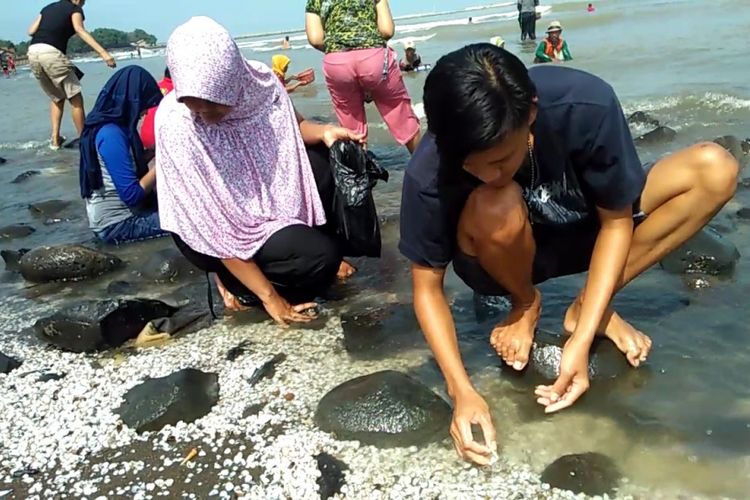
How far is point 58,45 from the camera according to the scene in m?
7.96

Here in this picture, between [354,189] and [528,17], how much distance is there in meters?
15.0

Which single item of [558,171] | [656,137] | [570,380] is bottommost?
[656,137]

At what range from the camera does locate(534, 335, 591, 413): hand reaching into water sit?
2.18 m

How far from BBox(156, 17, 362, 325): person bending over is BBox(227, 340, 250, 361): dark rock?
0.66 feet

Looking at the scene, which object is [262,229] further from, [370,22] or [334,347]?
[370,22]

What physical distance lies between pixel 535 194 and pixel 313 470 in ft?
3.61

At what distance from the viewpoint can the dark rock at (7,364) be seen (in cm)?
302

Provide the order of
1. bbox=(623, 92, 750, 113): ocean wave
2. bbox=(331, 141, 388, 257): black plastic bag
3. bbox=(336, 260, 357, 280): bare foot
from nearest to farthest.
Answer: bbox=(331, 141, 388, 257): black plastic bag → bbox=(336, 260, 357, 280): bare foot → bbox=(623, 92, 750, 113): ocean wave

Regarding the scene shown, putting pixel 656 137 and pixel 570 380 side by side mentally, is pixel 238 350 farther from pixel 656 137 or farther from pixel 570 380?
pixel 656 137

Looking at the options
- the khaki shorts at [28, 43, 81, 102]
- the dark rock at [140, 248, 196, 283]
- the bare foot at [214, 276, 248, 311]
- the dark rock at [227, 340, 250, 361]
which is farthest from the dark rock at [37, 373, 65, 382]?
the khaki shorts at [28, 43, 81, 102]

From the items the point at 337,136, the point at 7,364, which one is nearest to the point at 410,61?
the point at 337,136

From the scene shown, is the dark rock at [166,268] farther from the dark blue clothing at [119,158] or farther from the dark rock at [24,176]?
the dark rock at [24,176]

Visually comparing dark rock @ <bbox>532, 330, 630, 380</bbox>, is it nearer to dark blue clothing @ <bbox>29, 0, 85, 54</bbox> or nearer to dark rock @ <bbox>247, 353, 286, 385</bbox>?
dark rock @ <bbox>247, 353, 286, 385</bbox>

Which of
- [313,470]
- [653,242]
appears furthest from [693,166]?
[313,470]
